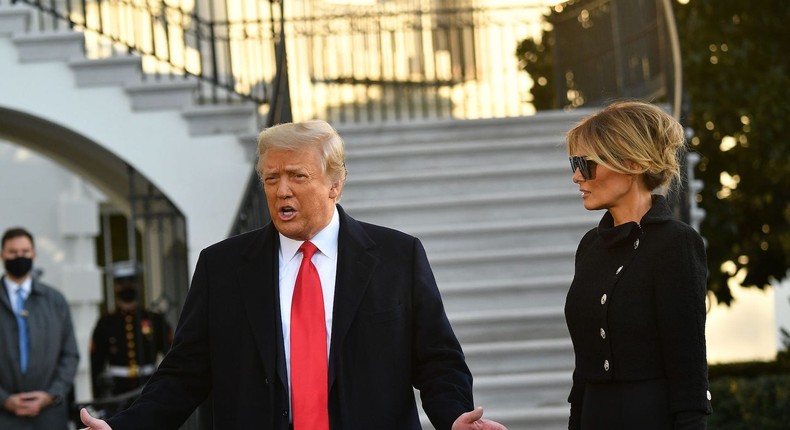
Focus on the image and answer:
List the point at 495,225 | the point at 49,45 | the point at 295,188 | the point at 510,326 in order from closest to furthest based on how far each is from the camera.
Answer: the point at 295,188
the point at 510,326
the point at 495,225
the point at 49,45

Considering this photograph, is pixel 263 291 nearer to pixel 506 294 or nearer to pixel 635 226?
pixel 635 226

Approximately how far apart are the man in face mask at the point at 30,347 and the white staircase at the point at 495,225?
6.37 feet

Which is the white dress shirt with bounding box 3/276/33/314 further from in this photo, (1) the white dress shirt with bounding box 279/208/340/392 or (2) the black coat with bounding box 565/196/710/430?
(2) the black coat with bounding box 565/196/710/430

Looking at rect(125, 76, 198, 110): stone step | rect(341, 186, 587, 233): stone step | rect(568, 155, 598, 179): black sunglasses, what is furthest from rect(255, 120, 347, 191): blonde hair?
rect(125, 76, 198, 110): stone step

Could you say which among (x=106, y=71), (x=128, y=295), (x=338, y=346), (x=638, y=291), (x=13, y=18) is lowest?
(x=128, y=295)

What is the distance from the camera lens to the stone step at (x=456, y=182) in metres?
9.59

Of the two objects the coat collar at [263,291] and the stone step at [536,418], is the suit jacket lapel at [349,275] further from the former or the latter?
the stone step at [536,418]

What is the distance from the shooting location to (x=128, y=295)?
11289 mm

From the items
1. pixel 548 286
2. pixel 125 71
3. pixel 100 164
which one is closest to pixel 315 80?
pixel 100 164

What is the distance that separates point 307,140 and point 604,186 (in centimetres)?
82

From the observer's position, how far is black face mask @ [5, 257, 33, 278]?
28.1 ft

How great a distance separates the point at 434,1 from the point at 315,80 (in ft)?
11.2

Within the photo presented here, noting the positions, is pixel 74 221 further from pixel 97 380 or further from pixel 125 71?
pixel 125 71

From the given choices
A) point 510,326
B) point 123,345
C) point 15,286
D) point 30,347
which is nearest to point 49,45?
point 15,286
